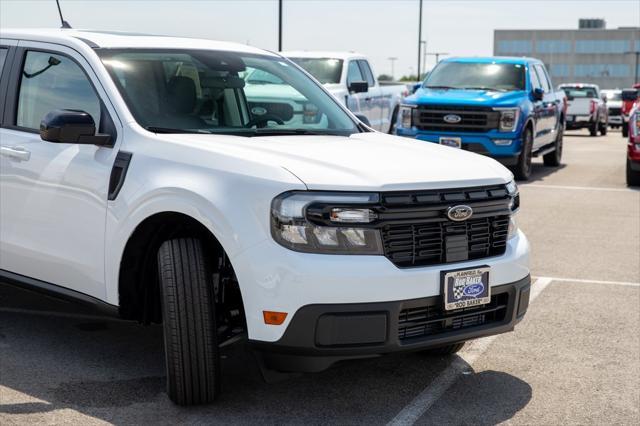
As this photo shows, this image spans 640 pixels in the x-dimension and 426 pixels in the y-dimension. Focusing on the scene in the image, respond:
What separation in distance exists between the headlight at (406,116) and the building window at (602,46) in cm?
12487

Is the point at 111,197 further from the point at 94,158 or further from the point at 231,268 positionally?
the point at 231,268

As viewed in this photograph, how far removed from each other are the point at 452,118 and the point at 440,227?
11.5 m

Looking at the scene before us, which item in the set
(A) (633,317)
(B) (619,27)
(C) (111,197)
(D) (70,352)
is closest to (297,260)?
(C) (111,197)

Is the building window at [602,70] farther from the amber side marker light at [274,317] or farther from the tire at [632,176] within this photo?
the amber side marker light at [274,317]

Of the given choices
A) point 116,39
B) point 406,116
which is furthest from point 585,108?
point 116,39

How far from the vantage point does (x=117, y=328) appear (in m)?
6.32

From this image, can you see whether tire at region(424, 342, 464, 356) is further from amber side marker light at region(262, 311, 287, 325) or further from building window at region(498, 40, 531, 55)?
building window at region(498, 40, 531, 55)

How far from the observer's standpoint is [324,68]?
1741cm

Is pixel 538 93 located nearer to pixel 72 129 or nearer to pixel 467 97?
pixel 467 97

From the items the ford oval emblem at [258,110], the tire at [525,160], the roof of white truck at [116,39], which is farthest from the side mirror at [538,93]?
the ford oval emblem at [258,110]

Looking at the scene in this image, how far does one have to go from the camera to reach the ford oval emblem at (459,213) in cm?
465

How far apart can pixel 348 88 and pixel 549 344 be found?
1116 centimetres

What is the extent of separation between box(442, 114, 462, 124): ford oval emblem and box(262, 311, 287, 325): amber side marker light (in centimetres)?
1188

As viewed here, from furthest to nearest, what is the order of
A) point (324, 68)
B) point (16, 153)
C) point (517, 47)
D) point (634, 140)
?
point (517, 47) → point (324, 68) → point (634, 140) → point (16, 153)
